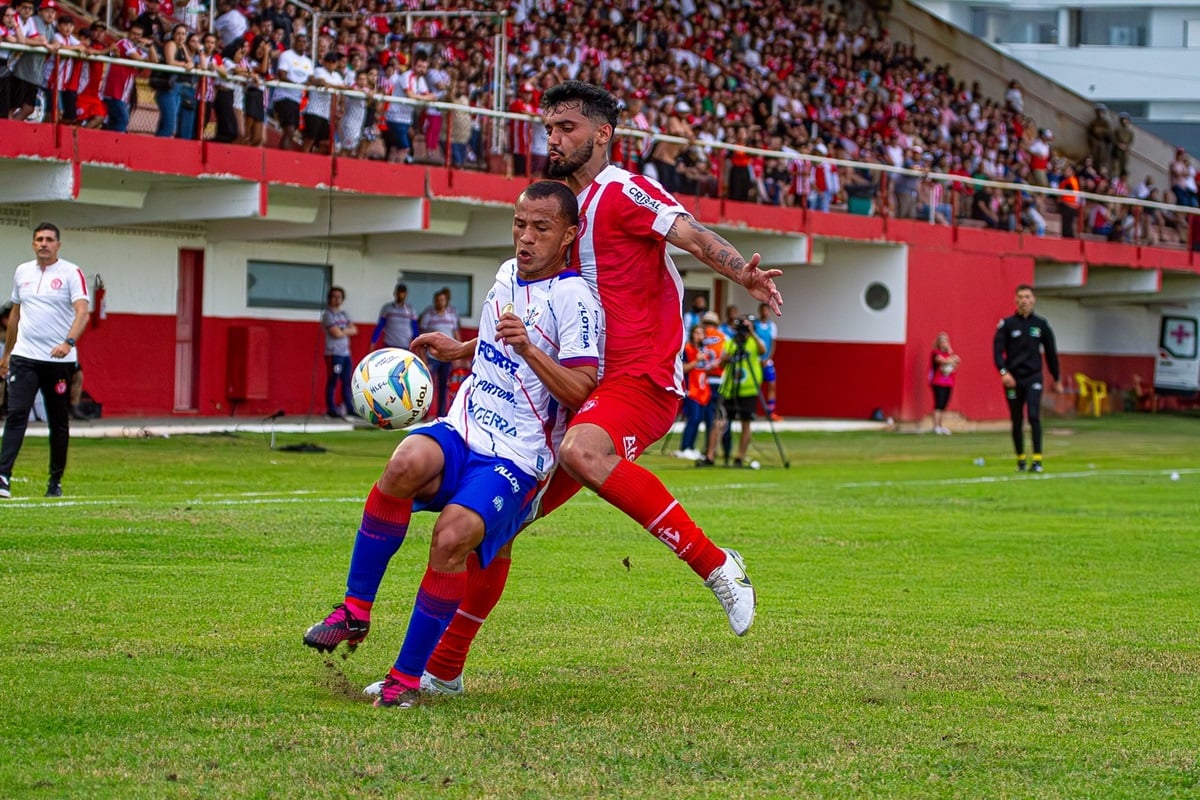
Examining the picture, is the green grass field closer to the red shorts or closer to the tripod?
the red shorts

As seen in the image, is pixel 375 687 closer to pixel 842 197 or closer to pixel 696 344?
pixel 696 344

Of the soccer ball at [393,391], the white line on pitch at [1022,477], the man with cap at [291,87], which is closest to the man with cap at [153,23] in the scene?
the man with cap at [291,87]

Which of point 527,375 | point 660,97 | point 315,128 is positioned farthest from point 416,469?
point 660,97

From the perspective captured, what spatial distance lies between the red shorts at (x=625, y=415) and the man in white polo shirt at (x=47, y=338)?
25.1 ft

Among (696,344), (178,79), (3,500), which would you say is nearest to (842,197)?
(696,344)

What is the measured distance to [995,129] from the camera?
128ft

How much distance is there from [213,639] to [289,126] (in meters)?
16.0

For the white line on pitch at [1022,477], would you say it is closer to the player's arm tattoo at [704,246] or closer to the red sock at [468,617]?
the player's arm tattoo at [704,246]

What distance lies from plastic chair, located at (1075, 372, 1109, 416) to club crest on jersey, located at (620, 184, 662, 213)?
37.0 m

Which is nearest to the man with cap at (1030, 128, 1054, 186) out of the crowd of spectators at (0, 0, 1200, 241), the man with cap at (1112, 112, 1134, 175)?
the crowd of spectators at (0, 0, 1200, 241)

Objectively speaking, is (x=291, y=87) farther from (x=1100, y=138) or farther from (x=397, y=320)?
(x=1100, y=138)

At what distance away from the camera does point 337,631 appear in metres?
5.83

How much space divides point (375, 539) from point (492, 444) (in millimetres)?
545

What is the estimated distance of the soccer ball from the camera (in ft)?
21.5
